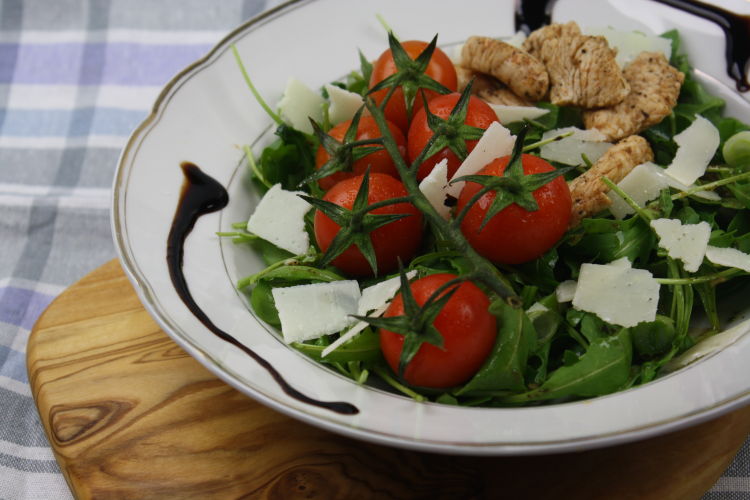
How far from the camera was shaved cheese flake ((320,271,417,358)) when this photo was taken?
165cm

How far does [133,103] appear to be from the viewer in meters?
3.43

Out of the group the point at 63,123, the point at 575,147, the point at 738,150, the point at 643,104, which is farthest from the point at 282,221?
the point at 63,123

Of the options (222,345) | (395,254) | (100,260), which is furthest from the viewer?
(100,260)

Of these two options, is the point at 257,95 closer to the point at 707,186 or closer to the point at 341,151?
the point at 341,151

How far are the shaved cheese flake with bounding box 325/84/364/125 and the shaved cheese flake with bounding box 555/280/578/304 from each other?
791 mm

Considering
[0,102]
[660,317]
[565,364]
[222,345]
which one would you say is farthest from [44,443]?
[0,102]

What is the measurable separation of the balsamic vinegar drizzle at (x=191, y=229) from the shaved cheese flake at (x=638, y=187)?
2.81ft

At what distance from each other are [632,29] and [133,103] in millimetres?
2103

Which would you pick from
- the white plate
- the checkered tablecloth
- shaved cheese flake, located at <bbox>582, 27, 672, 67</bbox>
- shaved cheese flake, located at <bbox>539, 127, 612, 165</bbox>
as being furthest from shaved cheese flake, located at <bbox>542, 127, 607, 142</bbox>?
the checkered tablecloth

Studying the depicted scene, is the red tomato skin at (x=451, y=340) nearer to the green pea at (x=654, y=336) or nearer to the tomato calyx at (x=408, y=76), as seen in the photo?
the green pea at (x=654, y=336)

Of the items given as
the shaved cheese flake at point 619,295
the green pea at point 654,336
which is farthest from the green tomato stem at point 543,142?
the green pea at point 654,336

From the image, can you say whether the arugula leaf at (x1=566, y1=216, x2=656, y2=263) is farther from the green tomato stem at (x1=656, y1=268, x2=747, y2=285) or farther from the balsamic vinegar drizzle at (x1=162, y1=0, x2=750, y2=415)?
the balsamic vinegar drizzle at (x1=162, y1=0, x2=750, y2=415)

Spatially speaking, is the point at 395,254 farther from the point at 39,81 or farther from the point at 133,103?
the point at 39,81

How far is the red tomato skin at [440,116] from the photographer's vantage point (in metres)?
1.91
